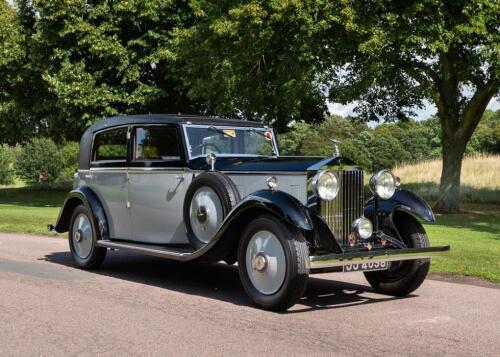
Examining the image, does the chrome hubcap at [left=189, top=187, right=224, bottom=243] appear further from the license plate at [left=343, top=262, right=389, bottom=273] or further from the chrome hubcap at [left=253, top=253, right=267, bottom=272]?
the license plate at [left=343, top=262, right=389, bottom=273]

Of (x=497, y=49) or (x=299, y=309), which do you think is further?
(x=497, y=49)

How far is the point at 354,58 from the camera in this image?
73.7 feet

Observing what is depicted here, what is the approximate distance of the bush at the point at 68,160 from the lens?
51531 millimetres

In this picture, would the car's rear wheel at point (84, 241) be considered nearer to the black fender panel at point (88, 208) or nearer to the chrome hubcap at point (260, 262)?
the black fender panel at point (88, 208)

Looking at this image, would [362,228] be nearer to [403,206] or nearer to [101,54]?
[403,206]

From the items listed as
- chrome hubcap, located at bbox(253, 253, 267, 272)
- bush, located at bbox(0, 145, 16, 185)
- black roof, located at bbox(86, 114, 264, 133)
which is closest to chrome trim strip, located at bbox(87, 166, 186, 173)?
black roof, located at bbox(86, 114, 264, 133)

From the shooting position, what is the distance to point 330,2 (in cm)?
1862

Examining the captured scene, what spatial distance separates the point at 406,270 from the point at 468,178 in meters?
24.0

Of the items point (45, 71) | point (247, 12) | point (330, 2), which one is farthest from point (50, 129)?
point (330, 2)

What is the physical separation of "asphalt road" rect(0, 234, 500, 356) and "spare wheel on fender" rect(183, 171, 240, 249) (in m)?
0.66

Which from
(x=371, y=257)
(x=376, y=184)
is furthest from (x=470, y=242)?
(x=371, y=257)

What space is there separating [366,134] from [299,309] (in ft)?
202

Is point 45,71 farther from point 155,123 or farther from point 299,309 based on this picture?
point 299,309

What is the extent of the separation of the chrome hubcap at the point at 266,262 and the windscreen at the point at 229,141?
1843mm
